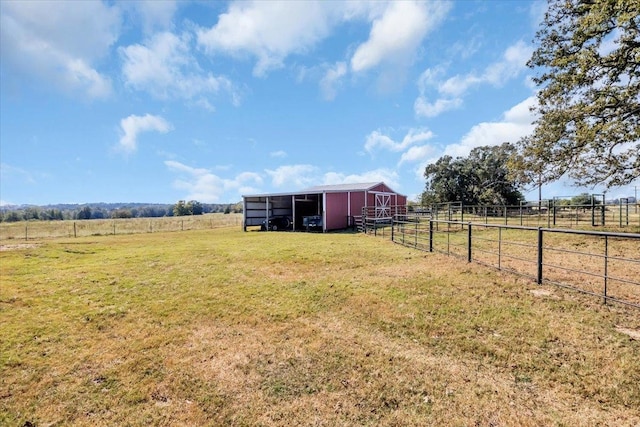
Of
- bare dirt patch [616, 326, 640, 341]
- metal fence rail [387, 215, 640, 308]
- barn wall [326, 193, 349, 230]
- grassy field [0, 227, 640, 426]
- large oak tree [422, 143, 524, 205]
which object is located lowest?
grassy field [0, 227, 640, 426]

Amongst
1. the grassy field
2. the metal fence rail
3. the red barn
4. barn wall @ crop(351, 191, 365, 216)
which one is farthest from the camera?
barn wall @ crop(351, 191, 365, 216)

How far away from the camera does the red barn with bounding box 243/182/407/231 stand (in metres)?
20.5

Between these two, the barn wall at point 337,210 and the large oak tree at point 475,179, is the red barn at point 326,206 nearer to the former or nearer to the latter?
the barn wall at point 337,210

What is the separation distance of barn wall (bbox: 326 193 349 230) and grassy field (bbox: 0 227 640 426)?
13.3 meters

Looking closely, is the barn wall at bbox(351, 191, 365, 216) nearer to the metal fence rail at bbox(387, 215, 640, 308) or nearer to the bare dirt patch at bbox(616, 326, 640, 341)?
the metal fence rail at bbox(387, 215, 640, 308)

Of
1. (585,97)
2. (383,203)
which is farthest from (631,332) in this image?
(383,203)

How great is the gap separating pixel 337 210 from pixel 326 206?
999 millimetres

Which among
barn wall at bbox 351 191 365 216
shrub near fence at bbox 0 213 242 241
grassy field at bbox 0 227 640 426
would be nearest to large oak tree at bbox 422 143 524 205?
barn wall at bbox 351 191 365 216

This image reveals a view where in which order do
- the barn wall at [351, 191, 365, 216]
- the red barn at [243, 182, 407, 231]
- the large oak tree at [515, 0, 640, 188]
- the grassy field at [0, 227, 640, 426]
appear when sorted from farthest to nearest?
the barn wall at [351, 191, 365, 216] → the red barn at [243, 182, 407, 231] → the large oak tree at [515, 0, 640, 188] → the grassy field at [0, 227, 640, 426]

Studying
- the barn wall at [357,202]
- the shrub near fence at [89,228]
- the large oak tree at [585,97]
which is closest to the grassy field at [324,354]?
the large oak tree at [585,97]

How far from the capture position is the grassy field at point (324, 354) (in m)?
2.86

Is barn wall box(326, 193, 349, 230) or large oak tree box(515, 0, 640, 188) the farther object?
barn wall box(326, 193, 349, 230)

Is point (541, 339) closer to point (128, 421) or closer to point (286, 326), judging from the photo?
point (286, 326)

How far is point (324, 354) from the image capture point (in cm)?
382
